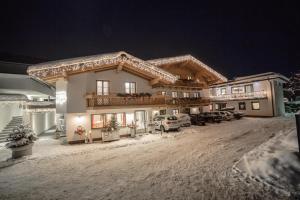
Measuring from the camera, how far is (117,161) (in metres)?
9.95

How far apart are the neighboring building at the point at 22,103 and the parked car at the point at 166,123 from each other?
12.2 m

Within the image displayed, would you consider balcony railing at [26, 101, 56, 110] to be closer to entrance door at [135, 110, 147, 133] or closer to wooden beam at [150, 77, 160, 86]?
entrance door at [135, 110, 147, 133]

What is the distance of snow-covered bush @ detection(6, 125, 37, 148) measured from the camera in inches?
456

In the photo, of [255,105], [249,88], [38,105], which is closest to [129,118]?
[38,105]

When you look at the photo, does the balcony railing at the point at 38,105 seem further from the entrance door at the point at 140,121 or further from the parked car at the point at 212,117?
the parked car at the point at 212,117

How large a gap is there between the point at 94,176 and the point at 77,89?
10334mm

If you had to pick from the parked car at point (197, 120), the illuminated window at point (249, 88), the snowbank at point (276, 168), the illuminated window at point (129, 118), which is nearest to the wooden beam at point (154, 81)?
the illuminated window at point (129, 118)

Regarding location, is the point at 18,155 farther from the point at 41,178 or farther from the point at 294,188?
the point at 294,188

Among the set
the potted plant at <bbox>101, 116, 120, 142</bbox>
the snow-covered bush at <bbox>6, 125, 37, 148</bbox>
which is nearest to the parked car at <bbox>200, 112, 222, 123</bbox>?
the potted plant at <bbox>101, 116, 120, 142</bbox>

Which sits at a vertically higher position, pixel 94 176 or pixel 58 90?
pixel 58 90

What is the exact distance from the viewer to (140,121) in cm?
2014

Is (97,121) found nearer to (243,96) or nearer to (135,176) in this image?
(135,176)

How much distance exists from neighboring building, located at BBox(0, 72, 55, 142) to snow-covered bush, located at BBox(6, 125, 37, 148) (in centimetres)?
330

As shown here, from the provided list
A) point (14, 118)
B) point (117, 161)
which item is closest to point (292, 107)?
point (117, 161)
